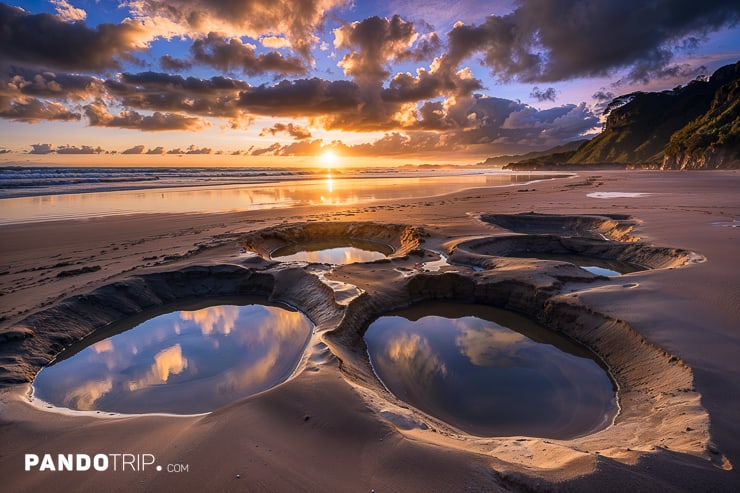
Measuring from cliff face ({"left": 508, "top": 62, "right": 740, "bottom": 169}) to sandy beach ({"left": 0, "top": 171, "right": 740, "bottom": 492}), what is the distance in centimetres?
6992

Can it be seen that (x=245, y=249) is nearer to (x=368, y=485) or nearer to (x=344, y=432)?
(x=344, y=432)

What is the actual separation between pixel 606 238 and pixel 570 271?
787cm

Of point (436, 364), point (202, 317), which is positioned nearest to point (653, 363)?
point (436, 364)

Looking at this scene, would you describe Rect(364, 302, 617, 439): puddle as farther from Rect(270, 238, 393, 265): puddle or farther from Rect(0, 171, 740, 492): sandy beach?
Rect(270, 238, 393, 265): puddle

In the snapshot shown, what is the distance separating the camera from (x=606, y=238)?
51.1 ft

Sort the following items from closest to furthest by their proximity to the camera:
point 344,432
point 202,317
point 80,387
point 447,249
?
point 344,432 < point 80,387 < point 202,317 < point 447,249

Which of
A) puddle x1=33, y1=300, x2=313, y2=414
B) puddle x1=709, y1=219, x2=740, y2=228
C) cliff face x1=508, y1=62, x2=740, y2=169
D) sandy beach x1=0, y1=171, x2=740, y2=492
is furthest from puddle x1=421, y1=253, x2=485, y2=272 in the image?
cliff face x1=508, y1=62, x2=740, y2=169

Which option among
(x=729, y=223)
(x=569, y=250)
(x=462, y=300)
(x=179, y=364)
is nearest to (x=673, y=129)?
(x=729, y=223)

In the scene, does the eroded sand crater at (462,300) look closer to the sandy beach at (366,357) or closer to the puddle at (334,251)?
the sandy beach at (366,357)

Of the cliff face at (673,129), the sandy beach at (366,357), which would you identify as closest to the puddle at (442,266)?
the sandy beach at (366,357)

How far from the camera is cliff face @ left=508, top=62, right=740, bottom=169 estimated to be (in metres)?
65.0

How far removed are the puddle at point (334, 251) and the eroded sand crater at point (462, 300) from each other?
4.73ft

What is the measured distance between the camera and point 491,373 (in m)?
6.49

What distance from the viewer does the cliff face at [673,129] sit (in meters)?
65.0
